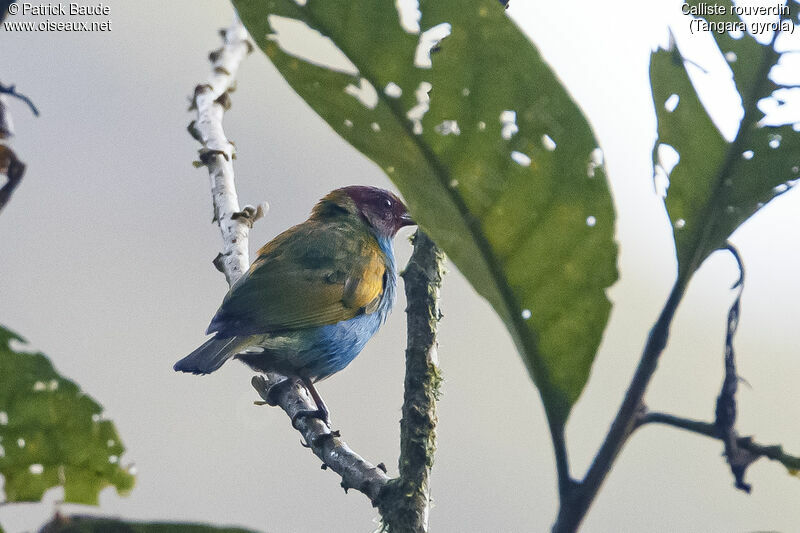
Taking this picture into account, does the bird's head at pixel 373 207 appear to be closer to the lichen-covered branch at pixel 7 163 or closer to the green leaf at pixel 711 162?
the lichen-covered branch at pixel 7 163

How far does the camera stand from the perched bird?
3.24m

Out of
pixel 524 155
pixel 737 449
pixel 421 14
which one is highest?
pixel 421 14

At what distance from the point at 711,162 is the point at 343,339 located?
9.57ft

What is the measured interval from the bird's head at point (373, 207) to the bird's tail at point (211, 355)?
4.86ft

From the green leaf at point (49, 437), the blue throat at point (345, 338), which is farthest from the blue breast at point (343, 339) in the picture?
the green leaf at point (49, 437)

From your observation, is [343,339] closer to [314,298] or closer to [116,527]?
[314,298]

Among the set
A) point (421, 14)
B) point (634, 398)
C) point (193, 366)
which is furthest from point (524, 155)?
point (193, 366)

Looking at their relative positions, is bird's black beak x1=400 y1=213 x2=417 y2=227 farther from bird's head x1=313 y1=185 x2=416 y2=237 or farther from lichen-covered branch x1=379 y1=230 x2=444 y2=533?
lichen-covered branch x1=379 y1=230 x2=444 y2=533

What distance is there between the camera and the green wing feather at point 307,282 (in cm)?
326

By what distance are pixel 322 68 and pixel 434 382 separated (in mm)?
1223

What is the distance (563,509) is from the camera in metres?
0.77

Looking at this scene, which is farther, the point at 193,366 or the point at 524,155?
the point at 193,366

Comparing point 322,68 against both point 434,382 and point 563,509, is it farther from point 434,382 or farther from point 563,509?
point 434,382

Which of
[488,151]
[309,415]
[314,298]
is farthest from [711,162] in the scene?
[314,298]
